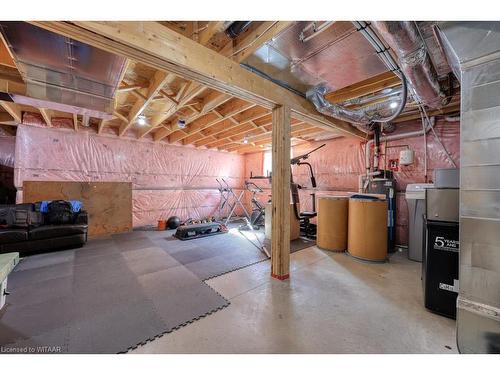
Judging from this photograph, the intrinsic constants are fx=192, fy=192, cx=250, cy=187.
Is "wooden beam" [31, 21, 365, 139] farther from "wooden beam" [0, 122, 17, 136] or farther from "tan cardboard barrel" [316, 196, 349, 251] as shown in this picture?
"wooden beam" [0, 122, 17, 136]

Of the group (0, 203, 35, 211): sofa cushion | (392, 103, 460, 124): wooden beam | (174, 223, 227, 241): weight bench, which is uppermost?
(392, 103, 460, 124): wooden beam

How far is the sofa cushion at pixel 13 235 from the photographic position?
2.90 meters

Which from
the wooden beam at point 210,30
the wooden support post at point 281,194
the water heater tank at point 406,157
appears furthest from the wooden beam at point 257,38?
the water heater tank at point 406,157

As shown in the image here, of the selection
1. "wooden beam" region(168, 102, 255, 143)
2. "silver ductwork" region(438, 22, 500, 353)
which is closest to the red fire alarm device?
"silver ductwork" region(438, 22, 500, 353)

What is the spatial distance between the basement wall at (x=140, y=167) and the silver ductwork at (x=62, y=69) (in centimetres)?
254

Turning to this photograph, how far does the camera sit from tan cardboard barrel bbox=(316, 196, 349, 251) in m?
3.34

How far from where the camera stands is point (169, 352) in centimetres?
132

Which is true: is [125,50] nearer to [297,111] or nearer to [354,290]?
[297,111]

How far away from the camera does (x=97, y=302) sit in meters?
1.89

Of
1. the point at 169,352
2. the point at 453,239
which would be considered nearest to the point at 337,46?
the point at 453,239

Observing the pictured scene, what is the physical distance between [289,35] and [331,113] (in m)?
1.40

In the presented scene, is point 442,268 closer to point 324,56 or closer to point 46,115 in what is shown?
point 324,56

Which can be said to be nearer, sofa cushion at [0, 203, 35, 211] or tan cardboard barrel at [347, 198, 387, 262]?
tan cardboard barrel at [347, 198, 387, 262]

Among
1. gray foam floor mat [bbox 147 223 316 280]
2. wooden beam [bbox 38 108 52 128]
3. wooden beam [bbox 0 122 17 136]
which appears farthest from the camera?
wooden beam [bbox 0 122 17 136]
